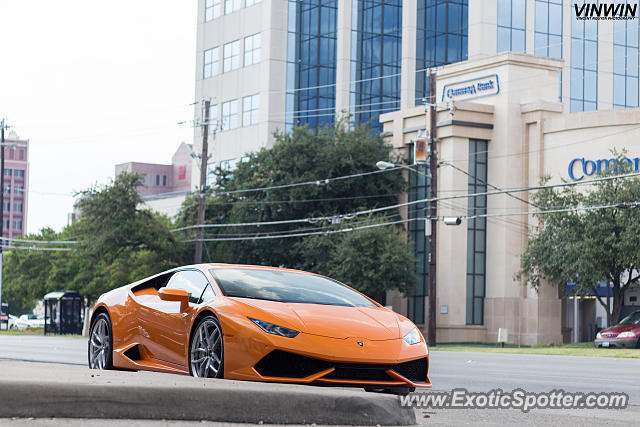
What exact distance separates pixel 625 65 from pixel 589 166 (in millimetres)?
34529

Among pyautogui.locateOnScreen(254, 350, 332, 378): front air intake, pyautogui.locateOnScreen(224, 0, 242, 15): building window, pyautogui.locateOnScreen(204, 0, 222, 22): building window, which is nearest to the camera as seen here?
pyautogui.locateOnScreen(254, 350, 332, 378): front air intake

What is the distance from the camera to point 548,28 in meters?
73.2

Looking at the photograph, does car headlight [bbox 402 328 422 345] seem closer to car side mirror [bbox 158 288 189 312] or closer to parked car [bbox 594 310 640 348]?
car side mirror [bbox 158 288 189 312]

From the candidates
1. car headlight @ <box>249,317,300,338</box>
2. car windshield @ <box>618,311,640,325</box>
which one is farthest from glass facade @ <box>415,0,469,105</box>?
car headlight @ <box>249,317,300,338</box>

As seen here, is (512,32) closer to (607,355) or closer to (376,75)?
(376,75)

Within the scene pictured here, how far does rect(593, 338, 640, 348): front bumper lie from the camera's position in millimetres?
36250

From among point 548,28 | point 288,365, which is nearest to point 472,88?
point 548,28

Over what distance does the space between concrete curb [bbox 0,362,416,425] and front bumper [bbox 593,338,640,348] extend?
30572mm

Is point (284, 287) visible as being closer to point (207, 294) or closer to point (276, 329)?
point (207, 294)

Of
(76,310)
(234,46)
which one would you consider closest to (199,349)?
(76,310)

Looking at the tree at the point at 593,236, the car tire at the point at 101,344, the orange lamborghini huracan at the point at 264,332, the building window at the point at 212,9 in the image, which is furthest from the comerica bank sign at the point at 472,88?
the orange lamborghini huracan at the point at 264,332

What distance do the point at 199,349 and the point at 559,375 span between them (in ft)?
27.8

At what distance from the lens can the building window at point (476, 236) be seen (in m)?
49.3

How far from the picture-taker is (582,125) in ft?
152
